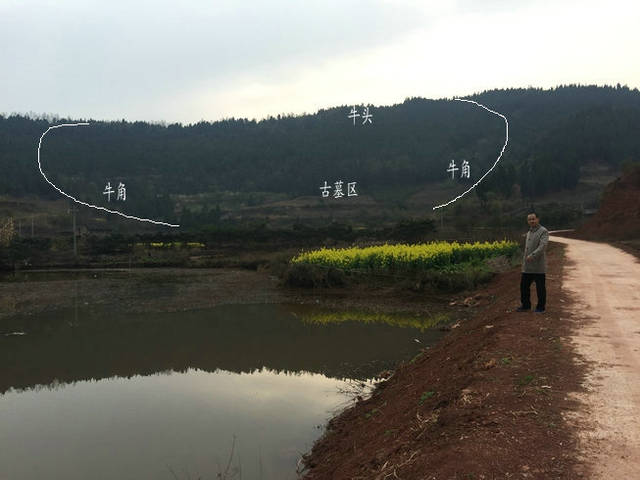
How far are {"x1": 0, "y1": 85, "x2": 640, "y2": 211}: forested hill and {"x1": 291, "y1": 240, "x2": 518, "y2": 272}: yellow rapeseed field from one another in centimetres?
2633

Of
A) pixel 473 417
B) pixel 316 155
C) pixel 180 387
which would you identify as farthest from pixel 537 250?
pixel 316 155

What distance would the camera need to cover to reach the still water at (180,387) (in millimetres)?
5371

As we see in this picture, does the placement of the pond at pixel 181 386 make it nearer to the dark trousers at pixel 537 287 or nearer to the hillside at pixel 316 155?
the dark trousers at pixel 537 287

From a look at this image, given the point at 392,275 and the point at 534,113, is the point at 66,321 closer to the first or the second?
the point at 392,275

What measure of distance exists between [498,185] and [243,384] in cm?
5466

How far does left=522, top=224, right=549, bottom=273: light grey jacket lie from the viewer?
7.19 metres

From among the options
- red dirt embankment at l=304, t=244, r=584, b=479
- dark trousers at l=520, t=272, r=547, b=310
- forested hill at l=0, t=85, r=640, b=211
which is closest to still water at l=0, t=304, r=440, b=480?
red dirt embankment at l=304, t=244, r=584, b=479

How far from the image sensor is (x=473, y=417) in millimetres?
3938

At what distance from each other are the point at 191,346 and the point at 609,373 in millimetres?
7735

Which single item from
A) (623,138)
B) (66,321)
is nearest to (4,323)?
(66,321)

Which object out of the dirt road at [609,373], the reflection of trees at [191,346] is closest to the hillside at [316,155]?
the reflection of trees at [191,346]

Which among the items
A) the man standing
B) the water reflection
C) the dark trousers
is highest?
the man standing

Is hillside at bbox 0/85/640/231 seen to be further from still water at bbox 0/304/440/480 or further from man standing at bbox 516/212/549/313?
man standing at bbox 516/212/549/313

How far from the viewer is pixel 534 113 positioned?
3580 inches
